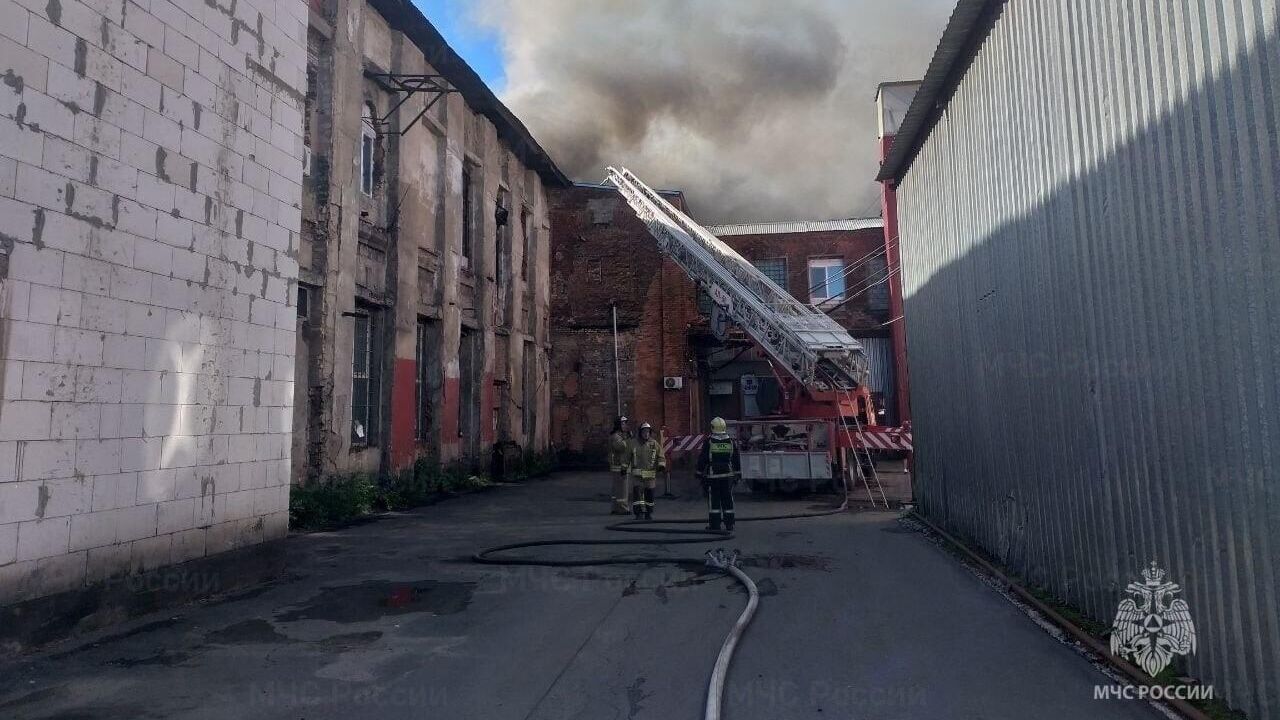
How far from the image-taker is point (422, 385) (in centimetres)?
1584

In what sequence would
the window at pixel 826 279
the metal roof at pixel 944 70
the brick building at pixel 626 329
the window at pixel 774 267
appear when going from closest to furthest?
the metal roof at pixel 944 70 → the brick building at pixel 626 329 → the window at pixel 826 279 → the window at pixel 774 267

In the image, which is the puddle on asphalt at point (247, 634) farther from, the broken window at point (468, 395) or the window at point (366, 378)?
the broken window at point (468, 395)

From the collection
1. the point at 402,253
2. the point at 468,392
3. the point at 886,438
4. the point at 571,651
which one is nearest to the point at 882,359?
the point at 886,438

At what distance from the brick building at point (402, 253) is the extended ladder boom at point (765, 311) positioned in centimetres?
431

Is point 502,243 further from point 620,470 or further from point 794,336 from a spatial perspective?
point 620,470

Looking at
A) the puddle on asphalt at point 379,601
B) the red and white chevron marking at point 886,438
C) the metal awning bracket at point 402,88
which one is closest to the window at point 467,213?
the metal awning bracket at point 402,88

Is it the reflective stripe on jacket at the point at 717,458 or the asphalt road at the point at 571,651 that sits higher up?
the reflective stripe on jacket at the point at 717,458

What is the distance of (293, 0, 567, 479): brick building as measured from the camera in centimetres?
1188

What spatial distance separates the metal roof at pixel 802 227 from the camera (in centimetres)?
2581

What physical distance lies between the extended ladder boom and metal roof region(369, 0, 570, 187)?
10.5 feet

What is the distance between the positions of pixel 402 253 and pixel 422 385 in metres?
2.93

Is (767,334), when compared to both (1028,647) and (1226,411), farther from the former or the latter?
(1226,411)

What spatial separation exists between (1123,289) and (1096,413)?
92cm

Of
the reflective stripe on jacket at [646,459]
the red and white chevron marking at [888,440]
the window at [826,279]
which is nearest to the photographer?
the reflective stripe on jacket at [646,459]
